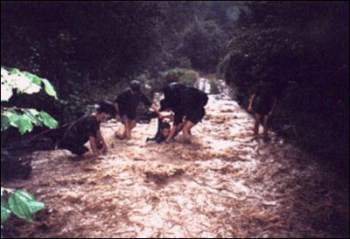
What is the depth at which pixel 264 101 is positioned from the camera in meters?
9.50

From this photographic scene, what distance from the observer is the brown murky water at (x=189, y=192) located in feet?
21.7

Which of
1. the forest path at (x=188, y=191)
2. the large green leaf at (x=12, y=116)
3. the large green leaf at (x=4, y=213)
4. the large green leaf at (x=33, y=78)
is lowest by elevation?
the forest path at (x=188, y=191)

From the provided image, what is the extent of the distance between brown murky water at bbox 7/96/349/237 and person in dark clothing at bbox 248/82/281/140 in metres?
0.57

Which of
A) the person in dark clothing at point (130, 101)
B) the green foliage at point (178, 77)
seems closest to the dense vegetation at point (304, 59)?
the person in dark clothing at point (130, 101)

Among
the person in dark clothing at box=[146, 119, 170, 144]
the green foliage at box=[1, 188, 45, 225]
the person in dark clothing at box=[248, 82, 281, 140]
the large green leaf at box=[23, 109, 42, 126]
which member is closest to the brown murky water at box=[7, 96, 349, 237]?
the person in dark clothing at box=[146, 119, 170, 144]

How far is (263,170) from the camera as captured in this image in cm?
877

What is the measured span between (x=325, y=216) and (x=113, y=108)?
5.18 metres

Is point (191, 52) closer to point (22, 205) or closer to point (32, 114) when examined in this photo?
point (32, 114)

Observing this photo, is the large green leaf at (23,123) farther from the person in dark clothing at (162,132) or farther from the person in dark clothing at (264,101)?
the person in dark clothing at (162,132)

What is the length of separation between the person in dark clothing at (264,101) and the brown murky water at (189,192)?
567mm

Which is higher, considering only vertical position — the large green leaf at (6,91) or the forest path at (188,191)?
the large green leaf at (6,91)

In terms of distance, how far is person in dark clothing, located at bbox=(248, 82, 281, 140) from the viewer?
9.27m

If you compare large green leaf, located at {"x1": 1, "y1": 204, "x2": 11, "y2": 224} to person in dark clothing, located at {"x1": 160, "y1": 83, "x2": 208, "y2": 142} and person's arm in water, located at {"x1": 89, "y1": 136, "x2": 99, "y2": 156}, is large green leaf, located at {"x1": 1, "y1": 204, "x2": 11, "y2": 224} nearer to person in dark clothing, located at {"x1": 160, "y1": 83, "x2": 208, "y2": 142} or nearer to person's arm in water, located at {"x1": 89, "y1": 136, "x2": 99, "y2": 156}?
person's arm in water, located at {"x1": 89, "y1": 136, "x2": 99, "y2": 156}

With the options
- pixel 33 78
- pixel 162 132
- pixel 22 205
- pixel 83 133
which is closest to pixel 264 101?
pixel 162 132
